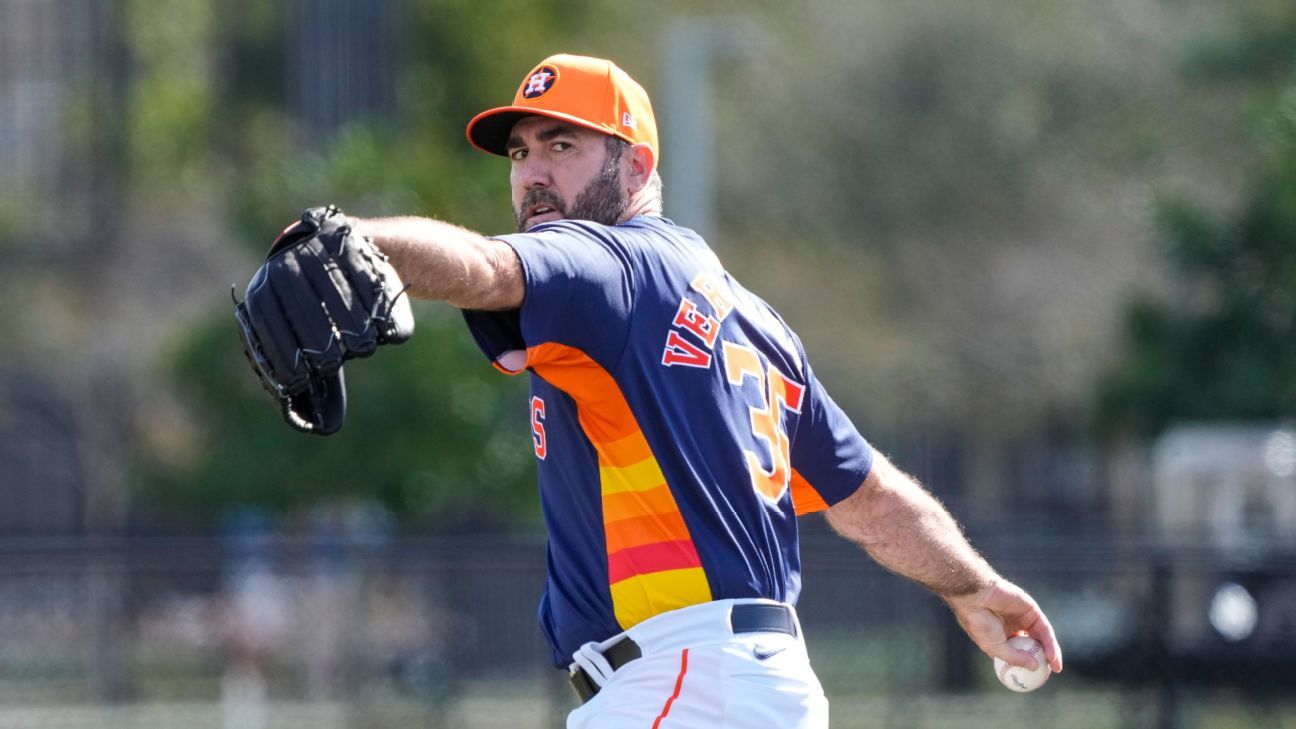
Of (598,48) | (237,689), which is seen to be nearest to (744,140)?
(598,48)

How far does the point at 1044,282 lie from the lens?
87.2 ft

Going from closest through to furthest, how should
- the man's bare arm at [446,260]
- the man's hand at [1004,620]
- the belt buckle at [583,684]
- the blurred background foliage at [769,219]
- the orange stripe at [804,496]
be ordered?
the man's bare arm at [446,260] < the belt buckle at [583,684] < the orange stripe at [804,496] < the man's hand at [1004,620] < the blurred background foliage at [769,219]

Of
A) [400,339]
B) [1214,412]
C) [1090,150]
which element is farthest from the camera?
[1090,150]

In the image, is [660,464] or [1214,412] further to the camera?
[1214,412]

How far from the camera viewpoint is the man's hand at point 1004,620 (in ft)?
16.3

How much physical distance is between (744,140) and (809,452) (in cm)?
2371

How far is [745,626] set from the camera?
4172mm

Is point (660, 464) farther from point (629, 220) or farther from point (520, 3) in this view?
point (520, 3)

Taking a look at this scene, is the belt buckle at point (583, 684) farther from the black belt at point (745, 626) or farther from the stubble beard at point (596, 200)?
the stubble beard at point (596, 200)

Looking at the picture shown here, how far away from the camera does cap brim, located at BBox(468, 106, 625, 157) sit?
14.2ft

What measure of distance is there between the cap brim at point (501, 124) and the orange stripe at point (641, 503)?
2.85ft

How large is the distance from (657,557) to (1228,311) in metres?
12.6

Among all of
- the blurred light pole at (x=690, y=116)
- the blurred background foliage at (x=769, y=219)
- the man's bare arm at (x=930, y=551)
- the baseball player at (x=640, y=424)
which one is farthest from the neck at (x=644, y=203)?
the blurred light pole at (x=690, y=116)

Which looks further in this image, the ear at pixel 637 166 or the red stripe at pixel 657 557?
the ear at pixel 637 166
